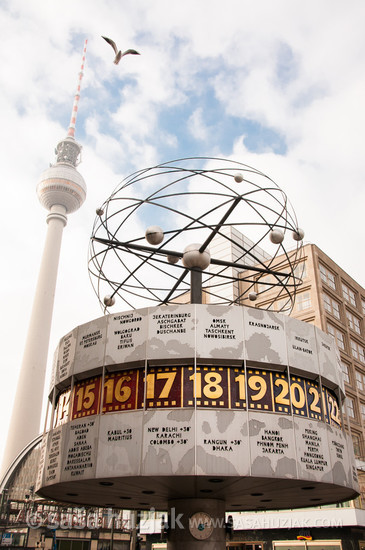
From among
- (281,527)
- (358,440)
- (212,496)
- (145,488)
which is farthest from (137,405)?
(358,440)

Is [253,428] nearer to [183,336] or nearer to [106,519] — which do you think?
[183,336]

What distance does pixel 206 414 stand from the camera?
45.1 ft

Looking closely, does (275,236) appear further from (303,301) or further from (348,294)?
(348,294)

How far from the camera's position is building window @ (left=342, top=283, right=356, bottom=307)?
188ft

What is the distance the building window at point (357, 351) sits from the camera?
54.4m

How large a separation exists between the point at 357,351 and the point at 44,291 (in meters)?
75.6

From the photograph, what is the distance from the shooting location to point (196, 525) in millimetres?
15742

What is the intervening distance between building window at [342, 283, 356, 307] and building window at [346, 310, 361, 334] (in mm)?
1702

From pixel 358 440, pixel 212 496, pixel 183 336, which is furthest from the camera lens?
pixel 358 440

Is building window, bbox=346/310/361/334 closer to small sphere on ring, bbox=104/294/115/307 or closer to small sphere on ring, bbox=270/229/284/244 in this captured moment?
small sphere on ring, bbox=270/229/284/244

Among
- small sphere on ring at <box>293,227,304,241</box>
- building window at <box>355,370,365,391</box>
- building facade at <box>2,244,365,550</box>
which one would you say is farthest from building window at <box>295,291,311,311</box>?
small sphere on ring at <box>293,227,304,241</box>

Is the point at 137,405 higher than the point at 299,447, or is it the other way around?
the point at 137,405

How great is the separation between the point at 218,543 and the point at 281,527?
32.1 meters

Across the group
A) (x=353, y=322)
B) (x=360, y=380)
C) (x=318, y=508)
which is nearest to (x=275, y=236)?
(x=318, y=508)
